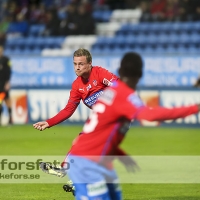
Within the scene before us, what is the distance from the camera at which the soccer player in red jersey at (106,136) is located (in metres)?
5.24

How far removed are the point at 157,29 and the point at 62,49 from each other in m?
4.07

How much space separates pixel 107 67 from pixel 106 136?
16.3m

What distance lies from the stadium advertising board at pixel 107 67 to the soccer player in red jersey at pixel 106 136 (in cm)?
1471

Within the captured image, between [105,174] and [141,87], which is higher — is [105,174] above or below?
above

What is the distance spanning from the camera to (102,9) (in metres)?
25.8

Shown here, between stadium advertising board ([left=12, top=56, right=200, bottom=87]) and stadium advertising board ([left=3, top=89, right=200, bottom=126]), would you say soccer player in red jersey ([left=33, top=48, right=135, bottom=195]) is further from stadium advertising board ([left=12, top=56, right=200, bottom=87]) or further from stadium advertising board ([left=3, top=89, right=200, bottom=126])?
stadium advertising board ([left=12, top=56, right=200, bottom=87])

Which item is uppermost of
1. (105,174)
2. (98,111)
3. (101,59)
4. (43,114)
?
(98,111)

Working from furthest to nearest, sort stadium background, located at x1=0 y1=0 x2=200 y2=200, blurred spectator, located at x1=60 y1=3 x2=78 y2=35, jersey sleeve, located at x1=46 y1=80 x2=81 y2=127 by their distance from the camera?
blurred spectator, located at x1=60 y1=3 x2=78 y2=35 → stadium background, located at x1=0 y1=0 x2=200 y2=200 → jersey sleeve, located at x1=46 y1=80 x2=81 y2=127

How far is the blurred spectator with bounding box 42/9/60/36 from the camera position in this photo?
82.6 ft

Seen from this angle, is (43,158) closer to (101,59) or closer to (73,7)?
(101,59)

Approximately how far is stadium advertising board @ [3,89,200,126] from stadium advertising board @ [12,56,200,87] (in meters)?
0.59

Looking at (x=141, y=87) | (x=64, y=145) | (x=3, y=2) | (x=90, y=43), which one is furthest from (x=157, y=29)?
(x=64, y=145)

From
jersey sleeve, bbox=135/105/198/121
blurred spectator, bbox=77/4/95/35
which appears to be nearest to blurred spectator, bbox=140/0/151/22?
blurred spectator, bbox=77/4/95/35

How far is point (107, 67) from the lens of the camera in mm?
21609
